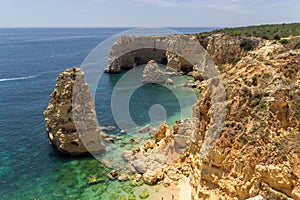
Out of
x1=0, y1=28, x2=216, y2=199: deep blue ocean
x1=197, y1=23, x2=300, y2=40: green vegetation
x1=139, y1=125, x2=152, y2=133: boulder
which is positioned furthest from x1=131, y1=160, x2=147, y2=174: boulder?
x1=197, y1=23, x2=300, y2=40: green vegetation

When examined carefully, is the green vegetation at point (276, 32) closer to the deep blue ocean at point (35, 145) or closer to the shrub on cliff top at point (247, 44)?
the shrub on cliff top at point (247, 44)

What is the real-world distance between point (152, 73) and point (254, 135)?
49577mm

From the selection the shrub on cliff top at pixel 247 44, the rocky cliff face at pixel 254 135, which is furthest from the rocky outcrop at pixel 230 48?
the rocky cliff face at pixel 254 135

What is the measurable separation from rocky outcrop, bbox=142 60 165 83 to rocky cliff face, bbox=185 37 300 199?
1735 inches

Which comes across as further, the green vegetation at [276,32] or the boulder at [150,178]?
the green vegetation at [276,32]

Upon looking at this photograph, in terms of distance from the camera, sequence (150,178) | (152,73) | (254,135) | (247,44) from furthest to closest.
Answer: (152,73)
(247,44)
(150,178)
(254,135)

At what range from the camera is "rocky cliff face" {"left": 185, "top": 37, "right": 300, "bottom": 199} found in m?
14.4

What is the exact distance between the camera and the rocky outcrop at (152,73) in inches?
2490

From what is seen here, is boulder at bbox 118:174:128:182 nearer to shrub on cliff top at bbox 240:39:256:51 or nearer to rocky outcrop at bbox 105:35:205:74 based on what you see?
shrub on cliff top at bbox 240:39:256:51

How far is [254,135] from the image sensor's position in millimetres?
15852

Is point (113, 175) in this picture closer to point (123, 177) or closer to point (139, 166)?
point (123, 177)

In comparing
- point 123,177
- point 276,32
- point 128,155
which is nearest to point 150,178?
point 123,177

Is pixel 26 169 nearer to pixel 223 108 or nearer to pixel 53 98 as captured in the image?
pixel 53 98

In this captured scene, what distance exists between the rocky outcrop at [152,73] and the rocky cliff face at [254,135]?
145 ft
